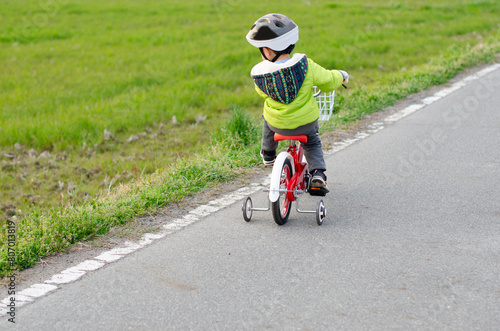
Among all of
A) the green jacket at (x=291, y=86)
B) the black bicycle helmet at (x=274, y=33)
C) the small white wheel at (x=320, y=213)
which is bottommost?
the small white wheel at (x=320, y=213)

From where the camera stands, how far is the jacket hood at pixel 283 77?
429 centimetres

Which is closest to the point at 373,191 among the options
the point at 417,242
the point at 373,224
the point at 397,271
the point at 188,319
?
the point at 373,224

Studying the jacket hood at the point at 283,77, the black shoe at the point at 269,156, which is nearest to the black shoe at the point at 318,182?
the black shoe at the point at 269,156

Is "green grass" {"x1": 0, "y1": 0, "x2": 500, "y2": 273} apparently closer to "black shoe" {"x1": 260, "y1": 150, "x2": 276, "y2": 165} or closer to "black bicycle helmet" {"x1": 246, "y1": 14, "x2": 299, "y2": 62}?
"black shoe" {"x1": 260, "y1": 150, "x2": 276, "y2": 165}

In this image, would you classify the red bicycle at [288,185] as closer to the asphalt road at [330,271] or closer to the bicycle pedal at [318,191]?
the bicycle pedal at [318,191]

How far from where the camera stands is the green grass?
18.4ft

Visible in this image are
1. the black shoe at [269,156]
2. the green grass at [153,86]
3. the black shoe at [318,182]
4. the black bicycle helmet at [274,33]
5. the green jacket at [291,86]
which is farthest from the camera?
the green grass at [153,86]

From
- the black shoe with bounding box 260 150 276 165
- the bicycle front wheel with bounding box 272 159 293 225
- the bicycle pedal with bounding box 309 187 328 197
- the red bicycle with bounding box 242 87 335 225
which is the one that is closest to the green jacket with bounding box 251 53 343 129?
the red bicycle with bounding box 242 87 335 225

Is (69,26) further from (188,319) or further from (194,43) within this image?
(188,319)

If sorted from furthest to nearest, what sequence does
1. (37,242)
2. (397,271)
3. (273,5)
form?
1. (273,5)
2. (37,242)
3. (397,271)

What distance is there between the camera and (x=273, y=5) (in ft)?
66.0

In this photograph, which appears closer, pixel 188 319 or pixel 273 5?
pixel 188 319

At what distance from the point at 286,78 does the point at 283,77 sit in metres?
0.02

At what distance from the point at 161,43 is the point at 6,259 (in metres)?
11.4
